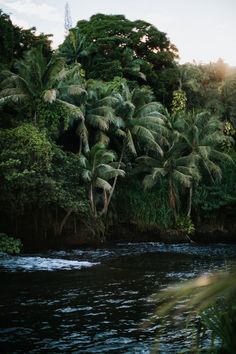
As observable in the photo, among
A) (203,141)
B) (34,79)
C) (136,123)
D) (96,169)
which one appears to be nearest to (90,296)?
(96,169)

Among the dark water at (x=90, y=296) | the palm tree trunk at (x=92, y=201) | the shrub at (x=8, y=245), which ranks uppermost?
the palm tree trunk at (x=92, y=201)

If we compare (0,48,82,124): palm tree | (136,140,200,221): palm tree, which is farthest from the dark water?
(0,48,82,124): palm tree

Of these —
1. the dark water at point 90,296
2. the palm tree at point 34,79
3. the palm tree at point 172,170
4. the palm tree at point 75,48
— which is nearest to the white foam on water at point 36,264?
the dark water at point 90,296

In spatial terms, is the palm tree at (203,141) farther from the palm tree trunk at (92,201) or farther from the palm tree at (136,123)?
the palm tree trunk at (92,201)

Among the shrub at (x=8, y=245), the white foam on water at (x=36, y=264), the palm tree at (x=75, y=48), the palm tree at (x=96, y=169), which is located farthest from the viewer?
the palm tree at (x=75, y=48)

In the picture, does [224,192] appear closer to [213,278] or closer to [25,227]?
[25,227]

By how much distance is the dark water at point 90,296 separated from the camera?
10242mm

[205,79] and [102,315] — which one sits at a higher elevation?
[205,79]

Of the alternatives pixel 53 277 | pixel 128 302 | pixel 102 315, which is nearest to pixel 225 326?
pixel 102 315

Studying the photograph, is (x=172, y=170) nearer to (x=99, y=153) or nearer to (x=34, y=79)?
(x=99, y=153)

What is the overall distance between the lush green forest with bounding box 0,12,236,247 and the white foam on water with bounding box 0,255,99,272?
3.95 m

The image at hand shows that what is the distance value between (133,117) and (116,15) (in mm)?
17548

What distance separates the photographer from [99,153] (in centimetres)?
2898

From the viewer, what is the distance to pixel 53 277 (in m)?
18.3
